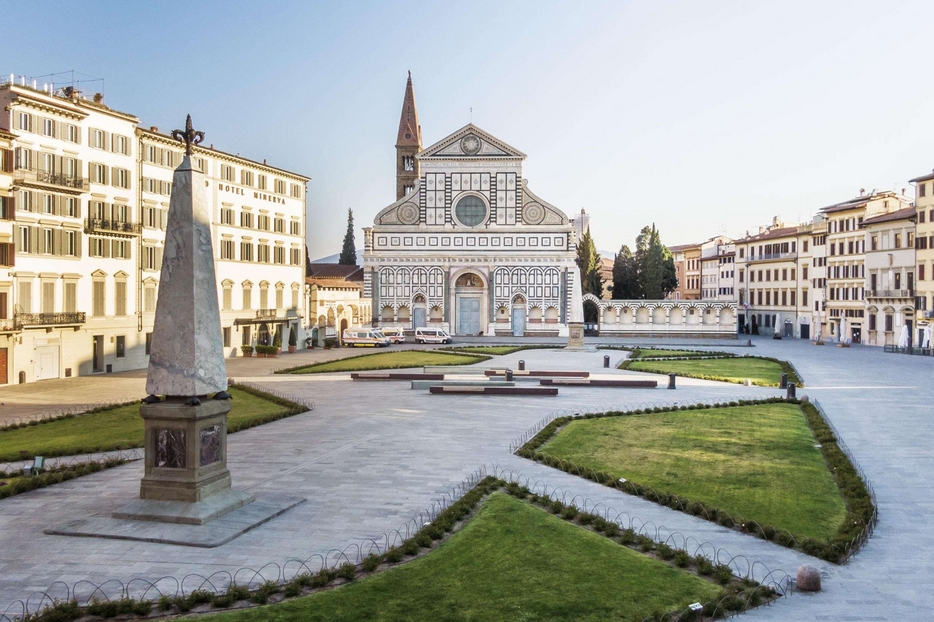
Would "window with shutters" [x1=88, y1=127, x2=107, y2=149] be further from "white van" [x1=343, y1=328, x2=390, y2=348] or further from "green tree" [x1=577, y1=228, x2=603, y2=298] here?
"green tree" [x1=577, y1=228, x2=603, y2=298]

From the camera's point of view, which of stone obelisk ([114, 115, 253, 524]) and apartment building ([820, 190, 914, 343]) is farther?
apartment building ([820, 190, 914, 343])

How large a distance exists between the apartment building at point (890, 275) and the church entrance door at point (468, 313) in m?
35.4

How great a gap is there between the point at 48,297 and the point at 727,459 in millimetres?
33198

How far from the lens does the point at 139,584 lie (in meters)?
11.3

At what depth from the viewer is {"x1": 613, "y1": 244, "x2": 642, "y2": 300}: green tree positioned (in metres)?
92.1

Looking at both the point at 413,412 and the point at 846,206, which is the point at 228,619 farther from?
the point at 846,206

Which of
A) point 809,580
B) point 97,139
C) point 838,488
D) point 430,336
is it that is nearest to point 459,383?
point 838,488

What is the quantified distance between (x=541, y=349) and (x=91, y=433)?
132 feet

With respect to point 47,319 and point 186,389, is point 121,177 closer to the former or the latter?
point 47,319

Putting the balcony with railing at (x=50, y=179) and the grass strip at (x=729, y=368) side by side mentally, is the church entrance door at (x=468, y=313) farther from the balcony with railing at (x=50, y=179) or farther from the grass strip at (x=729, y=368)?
the balcony with railing at (x=50, y=179)

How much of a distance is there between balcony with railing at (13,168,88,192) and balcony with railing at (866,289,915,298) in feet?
196

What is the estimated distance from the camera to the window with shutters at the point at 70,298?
1569 inches

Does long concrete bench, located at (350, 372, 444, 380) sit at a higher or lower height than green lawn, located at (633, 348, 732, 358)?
lower

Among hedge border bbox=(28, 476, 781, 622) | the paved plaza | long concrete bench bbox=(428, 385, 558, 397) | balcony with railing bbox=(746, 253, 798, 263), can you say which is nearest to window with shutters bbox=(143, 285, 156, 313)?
the paved plaza
